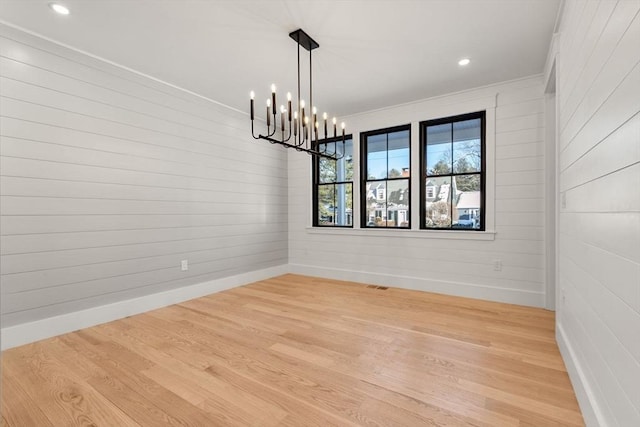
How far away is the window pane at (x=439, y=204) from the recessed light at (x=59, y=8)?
407 centimetres

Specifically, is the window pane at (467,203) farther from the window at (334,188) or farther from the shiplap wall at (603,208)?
the shiplap wall at (603,208)

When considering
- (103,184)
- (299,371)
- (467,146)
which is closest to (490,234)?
(467,146)

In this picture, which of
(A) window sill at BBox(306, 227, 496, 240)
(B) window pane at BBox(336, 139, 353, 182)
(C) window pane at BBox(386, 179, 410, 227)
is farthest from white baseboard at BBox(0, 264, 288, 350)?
(C) window pane at BBox(386, 179, 410, 227)

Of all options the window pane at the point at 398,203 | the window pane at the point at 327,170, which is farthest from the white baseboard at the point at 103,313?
the window pane at the point at 398,203

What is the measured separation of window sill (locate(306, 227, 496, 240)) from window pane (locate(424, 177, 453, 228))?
0.48 feet

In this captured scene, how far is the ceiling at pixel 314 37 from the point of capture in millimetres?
2266

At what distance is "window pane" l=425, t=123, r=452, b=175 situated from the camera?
4.02 m

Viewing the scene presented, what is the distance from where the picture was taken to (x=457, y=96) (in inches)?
151

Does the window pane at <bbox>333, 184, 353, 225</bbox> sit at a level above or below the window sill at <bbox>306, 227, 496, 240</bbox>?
above

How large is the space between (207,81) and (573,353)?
4.12 metres

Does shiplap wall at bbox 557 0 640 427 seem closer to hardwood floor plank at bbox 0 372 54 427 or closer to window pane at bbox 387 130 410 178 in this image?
window pane at bbox 387 130 410 178

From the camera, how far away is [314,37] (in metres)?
2.65

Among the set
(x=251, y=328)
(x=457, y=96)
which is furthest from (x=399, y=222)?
(x=251, y=328)

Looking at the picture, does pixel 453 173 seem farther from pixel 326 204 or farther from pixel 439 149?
pixel 326 204
